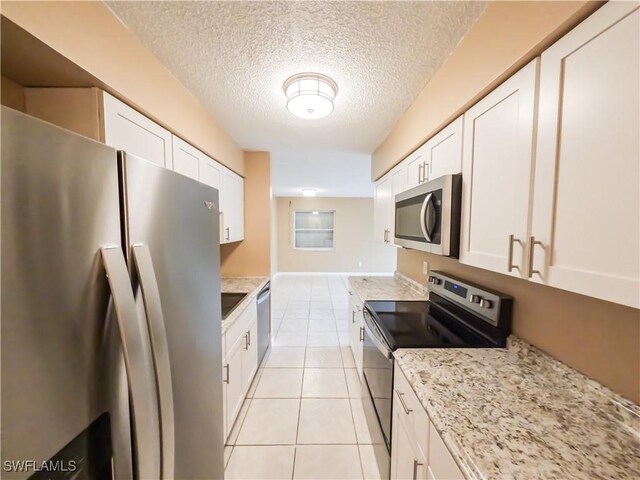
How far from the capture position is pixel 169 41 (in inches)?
48.3

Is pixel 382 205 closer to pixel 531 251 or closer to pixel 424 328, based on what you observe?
pixel 424 328

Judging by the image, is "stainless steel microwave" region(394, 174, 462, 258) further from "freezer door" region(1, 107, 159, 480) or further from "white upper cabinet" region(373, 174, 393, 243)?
"freezer door" region(1, 107, 159, 480)

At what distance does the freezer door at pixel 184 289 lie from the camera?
66 centimetres

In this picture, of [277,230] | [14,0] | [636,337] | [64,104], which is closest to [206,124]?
[64,104]

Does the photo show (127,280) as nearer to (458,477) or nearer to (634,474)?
(458,477)

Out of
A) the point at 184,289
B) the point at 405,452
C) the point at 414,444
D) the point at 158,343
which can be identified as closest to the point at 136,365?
the point at 158,343


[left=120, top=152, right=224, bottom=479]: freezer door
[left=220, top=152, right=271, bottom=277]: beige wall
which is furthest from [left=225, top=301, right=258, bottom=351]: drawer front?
[left=220, top=152, right=271, bottom=277]: beige wall

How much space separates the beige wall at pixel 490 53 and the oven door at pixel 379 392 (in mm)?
1288

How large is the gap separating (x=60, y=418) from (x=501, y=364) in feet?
4.65

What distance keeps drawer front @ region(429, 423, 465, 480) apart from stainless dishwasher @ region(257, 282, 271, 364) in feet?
6.39

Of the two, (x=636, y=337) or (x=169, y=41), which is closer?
(x=636, y=337)

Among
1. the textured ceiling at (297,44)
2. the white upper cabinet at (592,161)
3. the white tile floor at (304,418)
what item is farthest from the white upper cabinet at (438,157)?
the white tile floor at (304,418)

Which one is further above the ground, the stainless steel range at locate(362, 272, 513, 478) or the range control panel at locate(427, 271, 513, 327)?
the range control panel at locate(427, 271, 513, 327)

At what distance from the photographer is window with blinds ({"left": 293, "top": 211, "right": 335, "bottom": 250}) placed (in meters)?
7.82
